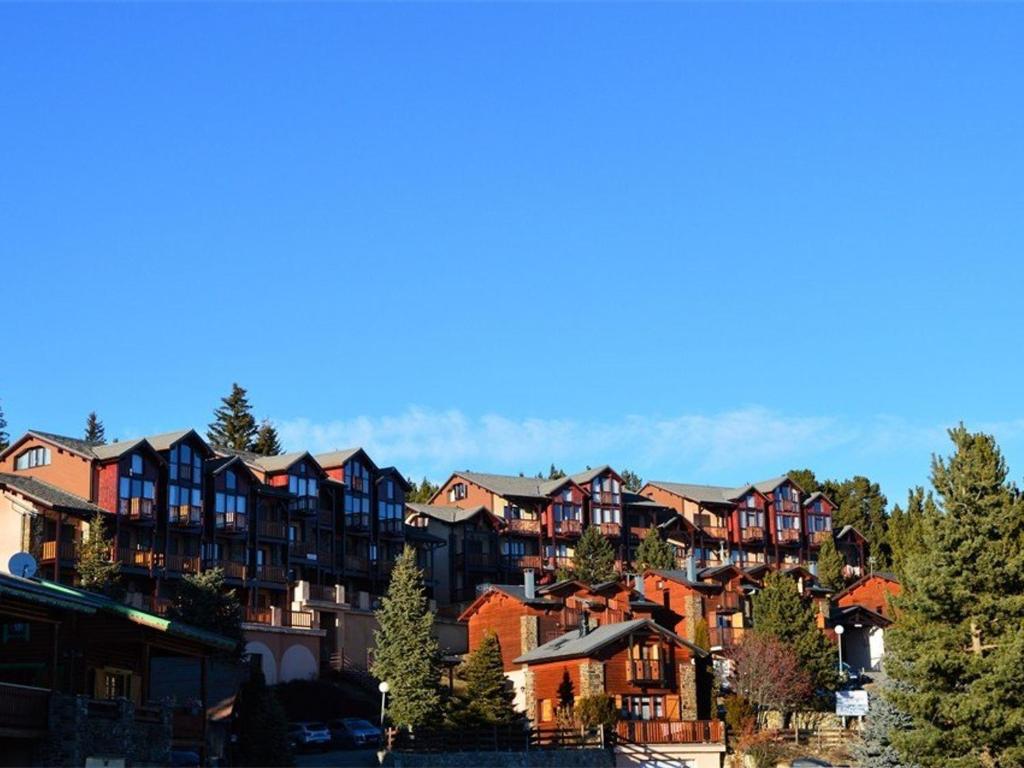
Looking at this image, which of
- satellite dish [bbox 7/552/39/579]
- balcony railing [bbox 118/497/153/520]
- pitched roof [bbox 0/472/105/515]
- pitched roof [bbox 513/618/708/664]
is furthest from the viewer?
balcony railing [bbox 118/497/153/520]

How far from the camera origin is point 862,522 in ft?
387

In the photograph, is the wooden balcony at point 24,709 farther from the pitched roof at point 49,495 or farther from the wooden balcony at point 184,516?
the wooden balcony at point 184,516

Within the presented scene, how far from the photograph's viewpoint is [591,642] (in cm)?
6362

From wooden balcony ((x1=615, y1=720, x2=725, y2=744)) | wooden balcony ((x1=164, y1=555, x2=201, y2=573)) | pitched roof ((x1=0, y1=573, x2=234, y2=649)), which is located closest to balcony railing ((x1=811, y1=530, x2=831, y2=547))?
wooden balcony ((x1=615, y1=720, x2=725, y2=744))

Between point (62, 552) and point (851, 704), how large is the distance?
36786 millimetres

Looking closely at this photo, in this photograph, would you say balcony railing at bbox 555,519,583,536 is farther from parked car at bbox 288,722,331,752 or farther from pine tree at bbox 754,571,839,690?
parked car at bbox 288,722,331,752

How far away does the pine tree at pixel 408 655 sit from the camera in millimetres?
60938

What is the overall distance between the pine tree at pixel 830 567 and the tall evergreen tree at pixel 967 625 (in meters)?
58.2

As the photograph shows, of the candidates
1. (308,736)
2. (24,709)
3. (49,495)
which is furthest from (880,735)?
(49,495)

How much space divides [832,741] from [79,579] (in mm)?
34133

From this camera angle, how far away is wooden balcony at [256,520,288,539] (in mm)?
78312

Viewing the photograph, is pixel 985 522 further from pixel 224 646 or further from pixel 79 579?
pixel 79 579

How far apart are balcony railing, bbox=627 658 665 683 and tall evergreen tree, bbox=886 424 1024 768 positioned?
21.6 meters

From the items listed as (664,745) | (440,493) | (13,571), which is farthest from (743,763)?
(440,493)
